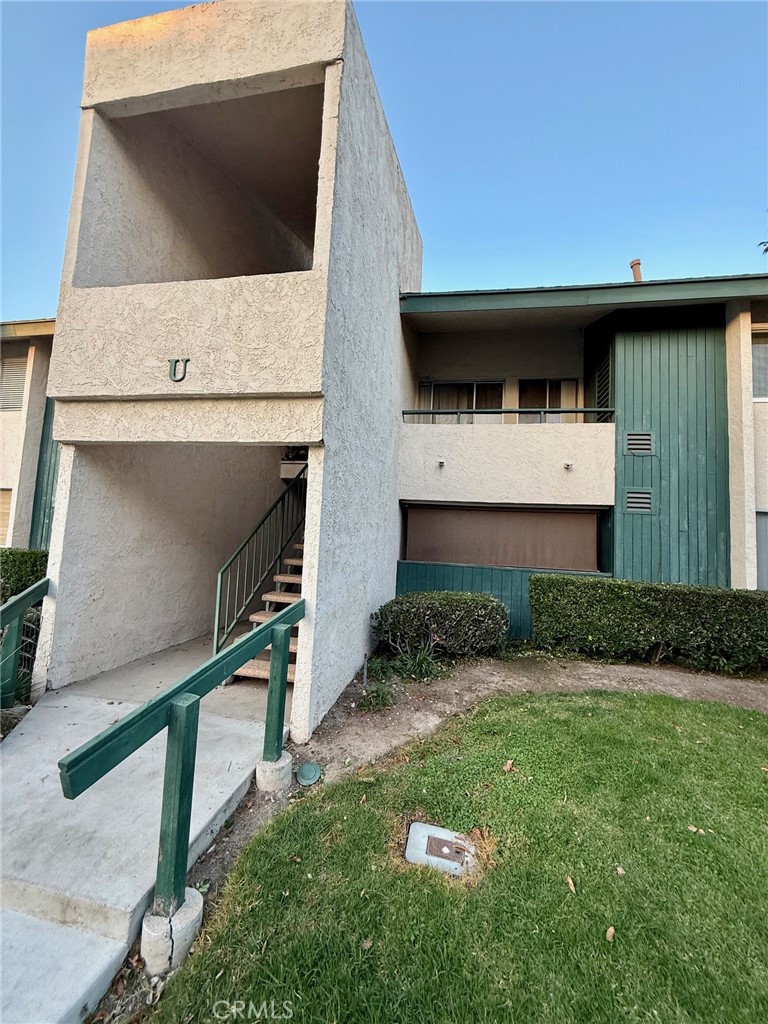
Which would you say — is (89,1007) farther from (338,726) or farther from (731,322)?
(731,322)

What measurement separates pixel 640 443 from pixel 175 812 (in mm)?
7977

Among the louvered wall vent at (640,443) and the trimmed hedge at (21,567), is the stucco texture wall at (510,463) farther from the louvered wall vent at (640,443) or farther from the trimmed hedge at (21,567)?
the trimmed hedge at (21,567)

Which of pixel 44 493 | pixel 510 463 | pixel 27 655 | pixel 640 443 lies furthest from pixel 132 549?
pixel 640 443

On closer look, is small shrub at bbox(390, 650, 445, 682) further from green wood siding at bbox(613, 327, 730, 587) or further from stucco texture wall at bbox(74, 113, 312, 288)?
stucco texture wall at bbox(74, 113, 312, 288)

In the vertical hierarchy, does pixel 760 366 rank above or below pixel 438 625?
above

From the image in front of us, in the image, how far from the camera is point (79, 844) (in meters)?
2.43

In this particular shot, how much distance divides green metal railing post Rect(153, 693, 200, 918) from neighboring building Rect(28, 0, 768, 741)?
1815mm

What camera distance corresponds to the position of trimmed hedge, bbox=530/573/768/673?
5824 mm

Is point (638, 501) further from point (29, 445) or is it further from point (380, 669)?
point (29, 445)

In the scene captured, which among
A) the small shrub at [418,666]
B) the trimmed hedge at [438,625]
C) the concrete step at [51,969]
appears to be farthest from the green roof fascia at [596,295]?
the concrete step at [51,969]

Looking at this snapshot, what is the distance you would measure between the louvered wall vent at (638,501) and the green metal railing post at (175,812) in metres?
7.34

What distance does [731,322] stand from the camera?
7.01 metres

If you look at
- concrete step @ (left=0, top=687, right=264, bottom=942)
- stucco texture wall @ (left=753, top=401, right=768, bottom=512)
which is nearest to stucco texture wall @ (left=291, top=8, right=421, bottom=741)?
concrete step @ (left=0, top=687, right=264, bottom=942)

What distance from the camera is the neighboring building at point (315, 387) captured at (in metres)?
4.21
